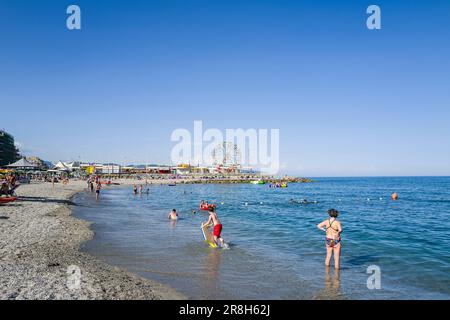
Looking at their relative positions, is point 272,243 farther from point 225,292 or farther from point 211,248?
point 225,292

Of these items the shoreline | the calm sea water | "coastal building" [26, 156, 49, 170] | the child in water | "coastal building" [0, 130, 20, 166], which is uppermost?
"coastal building" [0, 130, 20, 166]

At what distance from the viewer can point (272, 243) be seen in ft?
50.5

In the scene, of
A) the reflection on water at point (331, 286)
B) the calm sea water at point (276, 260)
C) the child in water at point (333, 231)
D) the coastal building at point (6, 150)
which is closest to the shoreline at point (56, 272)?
the calm sea water at point (276, 260)

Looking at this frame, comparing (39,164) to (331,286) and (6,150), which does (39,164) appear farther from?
(6,150)

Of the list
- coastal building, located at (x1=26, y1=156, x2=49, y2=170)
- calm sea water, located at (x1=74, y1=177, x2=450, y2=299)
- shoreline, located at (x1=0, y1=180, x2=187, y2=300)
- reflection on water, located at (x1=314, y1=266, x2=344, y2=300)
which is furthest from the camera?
coastal building, located at (x1=26, y1=156, x2=49, y2=170)

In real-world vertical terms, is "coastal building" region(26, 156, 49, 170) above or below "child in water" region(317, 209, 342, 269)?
above

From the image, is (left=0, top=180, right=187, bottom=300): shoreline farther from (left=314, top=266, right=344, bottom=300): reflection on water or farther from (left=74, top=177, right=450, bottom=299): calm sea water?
(left=314, top=266, right=344, bottom=300): reflection on water

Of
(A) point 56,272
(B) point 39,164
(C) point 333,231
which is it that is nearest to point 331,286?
(C) point 333,231

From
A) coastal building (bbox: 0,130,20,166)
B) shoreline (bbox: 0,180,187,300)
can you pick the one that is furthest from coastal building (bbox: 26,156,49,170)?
shoreline (bbox: 0,180,187,300)

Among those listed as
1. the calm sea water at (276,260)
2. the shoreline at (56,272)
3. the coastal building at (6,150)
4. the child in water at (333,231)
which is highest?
the coastal building at (6,150)

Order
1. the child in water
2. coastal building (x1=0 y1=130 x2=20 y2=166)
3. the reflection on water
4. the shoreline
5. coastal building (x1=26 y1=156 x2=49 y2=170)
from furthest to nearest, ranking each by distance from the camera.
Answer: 1. coastal building (x1=0 y1=130 x2=20 y2=166)
2. coastal building (x1=26 y1=156 x2=49 y2=170)
3. the child in water
4. the reflection on water
5. the shoreline

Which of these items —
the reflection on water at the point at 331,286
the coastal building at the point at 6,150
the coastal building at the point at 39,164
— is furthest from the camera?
the coastal building at the point at 6,150

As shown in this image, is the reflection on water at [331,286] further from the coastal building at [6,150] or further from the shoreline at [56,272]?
the coastal building at [6,150]
